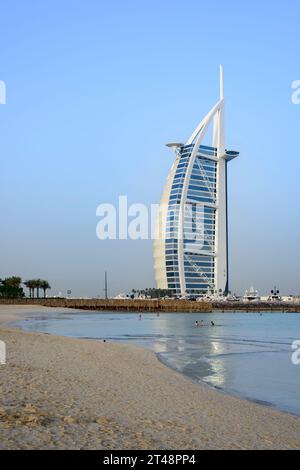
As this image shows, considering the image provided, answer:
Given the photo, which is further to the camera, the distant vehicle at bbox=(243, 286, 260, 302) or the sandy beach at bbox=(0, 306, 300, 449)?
the distant vehicle at bbox=(243, 286, 260, 302)

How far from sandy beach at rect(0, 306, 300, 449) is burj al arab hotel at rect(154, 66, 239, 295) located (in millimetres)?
129871

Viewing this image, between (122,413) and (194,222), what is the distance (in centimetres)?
14337

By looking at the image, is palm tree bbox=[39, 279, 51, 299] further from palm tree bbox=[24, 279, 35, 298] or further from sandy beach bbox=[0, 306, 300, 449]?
sandy beach bbox=[0, 306, 300, 449]

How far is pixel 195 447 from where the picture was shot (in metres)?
7.25

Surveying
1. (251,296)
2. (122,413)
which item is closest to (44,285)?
(251,296)

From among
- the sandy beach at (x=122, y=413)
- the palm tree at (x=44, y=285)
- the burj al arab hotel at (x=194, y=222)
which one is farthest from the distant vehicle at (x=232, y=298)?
the sandy beach at (x=122, y=413)

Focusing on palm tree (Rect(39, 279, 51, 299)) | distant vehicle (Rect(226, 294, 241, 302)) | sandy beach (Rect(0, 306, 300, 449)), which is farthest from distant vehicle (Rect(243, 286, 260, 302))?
sandy beach (Rect(0, 306, 300, 449))

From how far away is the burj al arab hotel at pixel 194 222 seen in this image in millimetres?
145875

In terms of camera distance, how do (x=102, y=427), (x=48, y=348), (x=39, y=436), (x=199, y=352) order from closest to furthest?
(x=39, y=436), (x=102, y=427), (x=48, y=348), (x=199, y=352)

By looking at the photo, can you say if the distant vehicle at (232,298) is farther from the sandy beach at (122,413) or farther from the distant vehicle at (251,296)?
the sandy beach at (122,413)

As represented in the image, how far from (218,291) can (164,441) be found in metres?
149

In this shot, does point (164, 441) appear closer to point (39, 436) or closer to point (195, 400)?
point (39, 436)

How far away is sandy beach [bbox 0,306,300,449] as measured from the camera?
24.0 feet
